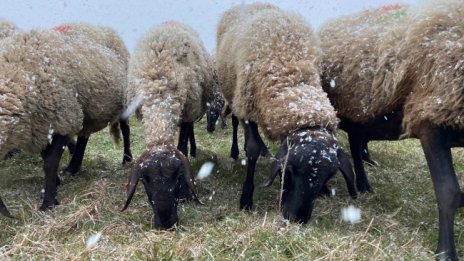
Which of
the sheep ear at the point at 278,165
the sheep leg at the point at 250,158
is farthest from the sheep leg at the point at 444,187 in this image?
the sheep leg at the point at 250,158

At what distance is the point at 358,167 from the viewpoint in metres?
5.87

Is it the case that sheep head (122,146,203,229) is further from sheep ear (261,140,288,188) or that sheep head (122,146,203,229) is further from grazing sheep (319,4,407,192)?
grazing sheep (319,4,407,192)

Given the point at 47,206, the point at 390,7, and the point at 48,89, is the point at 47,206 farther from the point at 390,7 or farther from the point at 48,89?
the point at 390,7

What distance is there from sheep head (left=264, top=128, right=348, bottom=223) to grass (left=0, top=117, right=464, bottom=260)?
142 millimetres

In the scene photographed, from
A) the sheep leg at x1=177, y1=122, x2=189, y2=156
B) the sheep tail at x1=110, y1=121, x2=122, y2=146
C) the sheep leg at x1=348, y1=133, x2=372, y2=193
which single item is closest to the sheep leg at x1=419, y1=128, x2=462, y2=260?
the sheep leg at x1=348, y1=133, x2=372, y2=193

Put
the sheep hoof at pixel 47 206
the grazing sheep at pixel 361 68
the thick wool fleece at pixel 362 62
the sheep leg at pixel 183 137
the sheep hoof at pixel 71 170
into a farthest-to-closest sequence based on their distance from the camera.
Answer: the sheep hoof at pixel 71 170 < the sheep leg at pixel 183 137 < the sheep hoof at pixel 47 206 < the grazing sheep at pixel 361 68 < the thick wool fleece at pixel 362 62

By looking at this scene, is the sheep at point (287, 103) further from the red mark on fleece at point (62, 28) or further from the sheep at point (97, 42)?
the red mark on fleece at point (62, 28)

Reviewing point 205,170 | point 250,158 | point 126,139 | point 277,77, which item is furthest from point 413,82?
point 126,139

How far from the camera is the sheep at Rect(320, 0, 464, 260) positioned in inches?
152

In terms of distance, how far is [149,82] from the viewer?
506cm

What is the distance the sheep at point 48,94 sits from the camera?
472 cm

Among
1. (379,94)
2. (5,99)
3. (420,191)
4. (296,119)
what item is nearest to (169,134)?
(296,119)

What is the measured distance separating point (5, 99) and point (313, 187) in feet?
8.19

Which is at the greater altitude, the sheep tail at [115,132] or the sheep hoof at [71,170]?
the sheep tail at [115,132]
